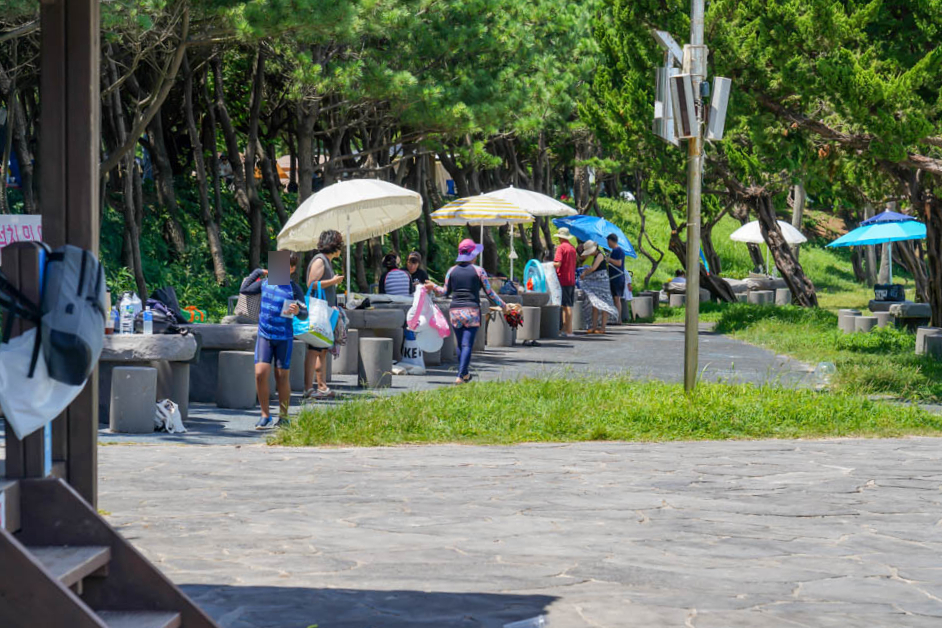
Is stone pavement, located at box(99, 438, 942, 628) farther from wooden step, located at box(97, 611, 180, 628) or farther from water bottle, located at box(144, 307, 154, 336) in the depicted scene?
water bottle, located at box(144, 307, 154, 336)

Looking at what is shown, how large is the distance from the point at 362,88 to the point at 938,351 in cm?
1031

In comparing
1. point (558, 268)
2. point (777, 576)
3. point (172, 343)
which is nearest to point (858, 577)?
point (777, 576)

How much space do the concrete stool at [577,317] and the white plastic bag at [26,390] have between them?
2317 centimetres

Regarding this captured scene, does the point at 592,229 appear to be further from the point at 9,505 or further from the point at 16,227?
the point at 9,505

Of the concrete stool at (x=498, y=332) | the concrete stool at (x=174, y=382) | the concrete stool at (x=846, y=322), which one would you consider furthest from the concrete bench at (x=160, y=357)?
the concrete stool at (x=846, y=322)

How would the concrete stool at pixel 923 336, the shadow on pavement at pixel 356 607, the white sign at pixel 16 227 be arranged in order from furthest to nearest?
1. the concrete stool at pixel 923 336
2. the white sign at pixel 16 227
3. the shadow on pavement at pixel 356 607

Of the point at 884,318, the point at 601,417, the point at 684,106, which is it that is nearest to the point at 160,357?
the point at 601,417

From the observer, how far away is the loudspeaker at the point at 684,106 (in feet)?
40.5

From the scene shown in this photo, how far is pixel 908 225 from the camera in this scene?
34312 millimetres

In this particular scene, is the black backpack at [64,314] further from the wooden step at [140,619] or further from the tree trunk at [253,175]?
the tree trunk at [253,175]

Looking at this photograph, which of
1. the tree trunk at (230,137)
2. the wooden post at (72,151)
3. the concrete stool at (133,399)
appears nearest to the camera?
the wooden post at (72,151)

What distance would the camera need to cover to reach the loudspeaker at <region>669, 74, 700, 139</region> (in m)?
12.4

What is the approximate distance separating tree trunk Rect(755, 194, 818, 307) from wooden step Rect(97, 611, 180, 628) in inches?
1120

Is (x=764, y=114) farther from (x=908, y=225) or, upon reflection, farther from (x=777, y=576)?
(x=908, y=225)
